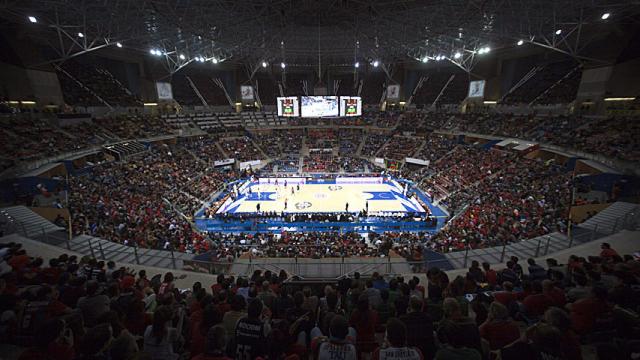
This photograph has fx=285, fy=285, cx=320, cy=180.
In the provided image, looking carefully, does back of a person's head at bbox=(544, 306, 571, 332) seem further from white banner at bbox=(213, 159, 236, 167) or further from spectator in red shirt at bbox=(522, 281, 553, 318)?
white banner at bbox=(213, 159, 236, 167)

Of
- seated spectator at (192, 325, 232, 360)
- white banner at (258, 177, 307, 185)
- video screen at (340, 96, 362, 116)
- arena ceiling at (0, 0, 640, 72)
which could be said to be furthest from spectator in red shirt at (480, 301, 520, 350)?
video screen at (340, 96, 362, 116)

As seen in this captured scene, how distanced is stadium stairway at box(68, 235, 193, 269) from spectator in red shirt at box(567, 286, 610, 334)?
11226 mm

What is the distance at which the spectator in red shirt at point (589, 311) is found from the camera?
4.56 meters

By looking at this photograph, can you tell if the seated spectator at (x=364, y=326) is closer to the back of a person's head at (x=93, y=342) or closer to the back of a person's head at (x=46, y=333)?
the back of a person's head at (x=93, y=342)

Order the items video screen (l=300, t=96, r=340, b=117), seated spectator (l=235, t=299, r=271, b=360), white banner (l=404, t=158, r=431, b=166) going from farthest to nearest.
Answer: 1. video screen (l=300, t=96, r=340, b=117)
2. white banner (l=404, t=158, r=431, b=166)
3. seated spectator (l=235, t=299, r=271, b=360)

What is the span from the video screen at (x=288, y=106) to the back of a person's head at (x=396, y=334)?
45.6 m

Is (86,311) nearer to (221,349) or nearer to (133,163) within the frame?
(221,349)

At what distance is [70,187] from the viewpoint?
21.1 m

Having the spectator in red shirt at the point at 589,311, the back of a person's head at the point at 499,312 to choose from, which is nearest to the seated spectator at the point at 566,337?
the back of a person's head at the point at 499,312

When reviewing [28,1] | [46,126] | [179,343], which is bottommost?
[179,343]

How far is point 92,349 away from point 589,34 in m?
44.0

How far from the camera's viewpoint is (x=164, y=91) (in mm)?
45656

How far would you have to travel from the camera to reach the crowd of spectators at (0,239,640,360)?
3150 millimetres

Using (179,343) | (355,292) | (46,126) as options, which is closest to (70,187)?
(46,126)
